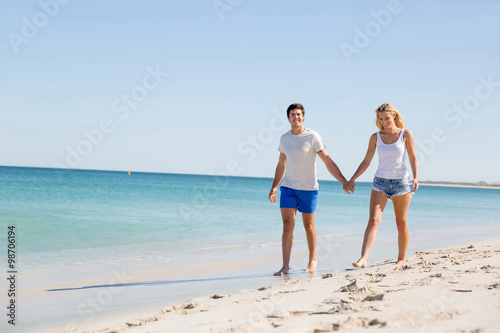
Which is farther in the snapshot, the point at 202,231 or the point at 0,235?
the point at 202,231

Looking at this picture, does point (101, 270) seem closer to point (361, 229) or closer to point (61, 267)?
point (61, 267)

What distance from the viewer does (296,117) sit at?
206 inches

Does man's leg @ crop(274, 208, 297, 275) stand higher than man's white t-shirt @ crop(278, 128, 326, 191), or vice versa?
man's white t-shirt @ crop(278, 128, 326, 191)

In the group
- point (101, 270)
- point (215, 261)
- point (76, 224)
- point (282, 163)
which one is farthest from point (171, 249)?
point (76, 224)

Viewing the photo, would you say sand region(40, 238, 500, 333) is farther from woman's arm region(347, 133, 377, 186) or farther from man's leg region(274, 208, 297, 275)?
woman's arm region(347, 133, 377, 186)

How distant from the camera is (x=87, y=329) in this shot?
327 centimetres

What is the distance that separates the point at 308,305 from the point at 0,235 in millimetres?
7471

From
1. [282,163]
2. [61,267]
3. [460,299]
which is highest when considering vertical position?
[282,163]

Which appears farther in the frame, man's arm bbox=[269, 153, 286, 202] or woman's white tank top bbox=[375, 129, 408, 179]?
man's arm bbox=[269, 153, 286, 202]

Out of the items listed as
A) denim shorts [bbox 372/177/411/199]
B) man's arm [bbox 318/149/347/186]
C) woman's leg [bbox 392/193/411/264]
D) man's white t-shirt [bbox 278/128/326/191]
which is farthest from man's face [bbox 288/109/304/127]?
woman's leg [bbox 392/193/411/264]

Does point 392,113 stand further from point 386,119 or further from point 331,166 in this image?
point 331,166

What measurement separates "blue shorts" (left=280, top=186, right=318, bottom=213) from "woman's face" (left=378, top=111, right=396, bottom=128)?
1129 mm

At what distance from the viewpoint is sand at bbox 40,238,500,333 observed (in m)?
2.63

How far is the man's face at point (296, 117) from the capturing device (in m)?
5.23
